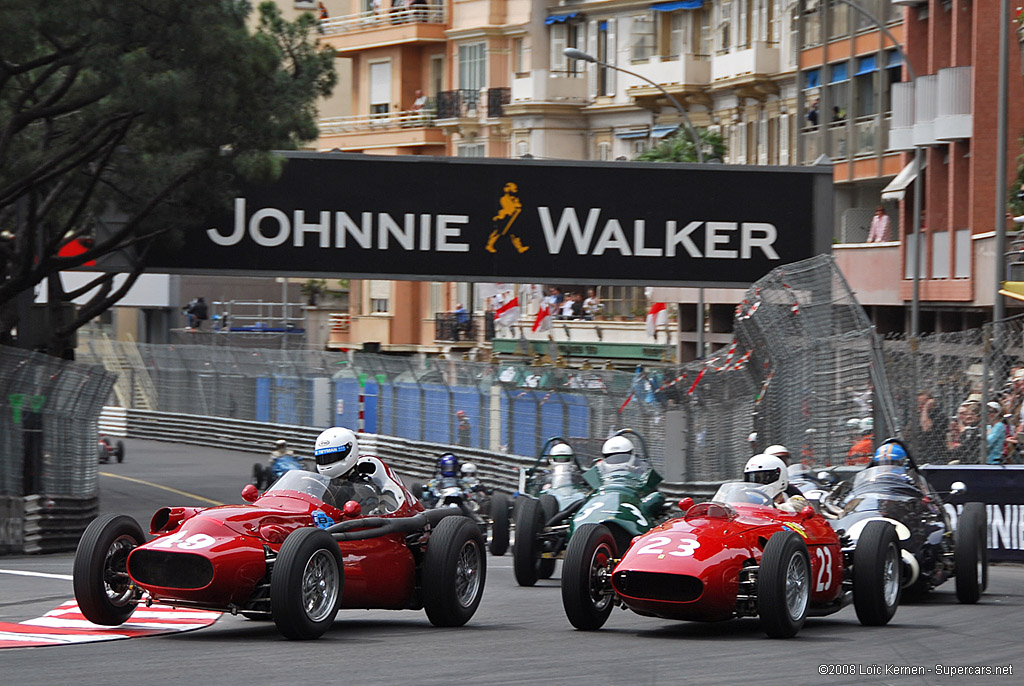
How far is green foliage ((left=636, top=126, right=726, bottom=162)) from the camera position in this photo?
4750cm

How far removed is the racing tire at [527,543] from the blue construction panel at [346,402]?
919 inches

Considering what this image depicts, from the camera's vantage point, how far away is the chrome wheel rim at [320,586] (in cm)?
1105

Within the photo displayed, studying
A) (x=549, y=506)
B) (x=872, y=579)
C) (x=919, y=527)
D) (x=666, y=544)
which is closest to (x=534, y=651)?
(x=666, y=544)

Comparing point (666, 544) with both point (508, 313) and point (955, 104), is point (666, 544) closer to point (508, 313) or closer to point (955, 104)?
point (955, 104)

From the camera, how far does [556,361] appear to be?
1839 inches

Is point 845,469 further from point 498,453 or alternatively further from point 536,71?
point 536,71

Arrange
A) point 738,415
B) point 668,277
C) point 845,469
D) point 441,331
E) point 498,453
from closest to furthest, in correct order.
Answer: point 845,469
point 738,415
point 668,277
point 498,453
point 441,331

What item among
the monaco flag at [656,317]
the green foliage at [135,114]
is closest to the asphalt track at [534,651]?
the green foliage at [135,114]

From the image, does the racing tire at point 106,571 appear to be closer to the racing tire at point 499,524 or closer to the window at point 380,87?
the racing tire at point 499,524

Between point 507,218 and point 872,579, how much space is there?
56.6 feet

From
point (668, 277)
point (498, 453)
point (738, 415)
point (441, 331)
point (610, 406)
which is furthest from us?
point (441, 331)

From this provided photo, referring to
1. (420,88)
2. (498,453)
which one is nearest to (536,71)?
(420,88)

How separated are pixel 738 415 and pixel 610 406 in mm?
5280

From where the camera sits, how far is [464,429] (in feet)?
113
